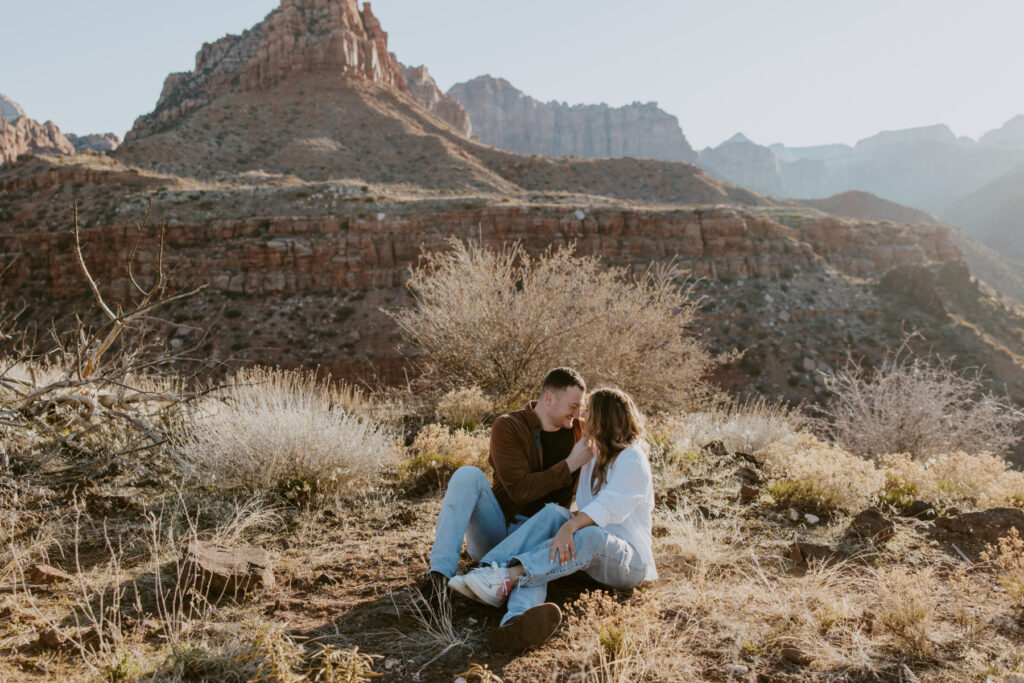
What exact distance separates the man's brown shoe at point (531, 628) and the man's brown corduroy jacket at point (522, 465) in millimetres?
721

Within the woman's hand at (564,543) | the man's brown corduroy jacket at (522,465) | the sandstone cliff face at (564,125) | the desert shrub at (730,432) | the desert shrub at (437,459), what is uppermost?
the sandstone cliff face at (564,125)

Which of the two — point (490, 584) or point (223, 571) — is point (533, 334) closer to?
point (490, 584)

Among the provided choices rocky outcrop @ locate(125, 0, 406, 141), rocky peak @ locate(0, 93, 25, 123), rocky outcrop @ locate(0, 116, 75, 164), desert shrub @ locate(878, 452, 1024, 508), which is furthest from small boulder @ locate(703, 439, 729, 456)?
rocky peak @ locate(0, 93, 25, 123)

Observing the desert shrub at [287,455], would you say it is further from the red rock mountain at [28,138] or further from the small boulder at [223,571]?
the red rock mountain at [28,138]

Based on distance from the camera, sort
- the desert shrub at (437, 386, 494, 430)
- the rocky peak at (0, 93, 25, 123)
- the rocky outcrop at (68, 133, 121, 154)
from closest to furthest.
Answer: the desert shrub at (437, 386, 494, 430)
the rocky outcrop at (68, 133, 121, 154)
the rocky peak at (0, 93, 25, 123)

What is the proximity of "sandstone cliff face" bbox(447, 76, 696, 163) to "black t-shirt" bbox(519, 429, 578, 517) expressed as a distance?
417 ft

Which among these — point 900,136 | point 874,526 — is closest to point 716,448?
point 874,526

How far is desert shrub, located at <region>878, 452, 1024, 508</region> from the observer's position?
474 cm

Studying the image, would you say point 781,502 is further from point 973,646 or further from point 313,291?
point 313,291

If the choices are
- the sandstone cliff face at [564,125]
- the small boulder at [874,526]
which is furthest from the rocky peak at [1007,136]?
the small boulder at [874,526]

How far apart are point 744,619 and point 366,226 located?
24.1 metres

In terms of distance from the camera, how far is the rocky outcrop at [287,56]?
4988cm

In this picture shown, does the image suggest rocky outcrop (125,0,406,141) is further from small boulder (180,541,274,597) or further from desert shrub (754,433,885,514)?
small boulder (180,541,274,597)

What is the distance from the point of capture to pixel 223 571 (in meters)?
3.08
